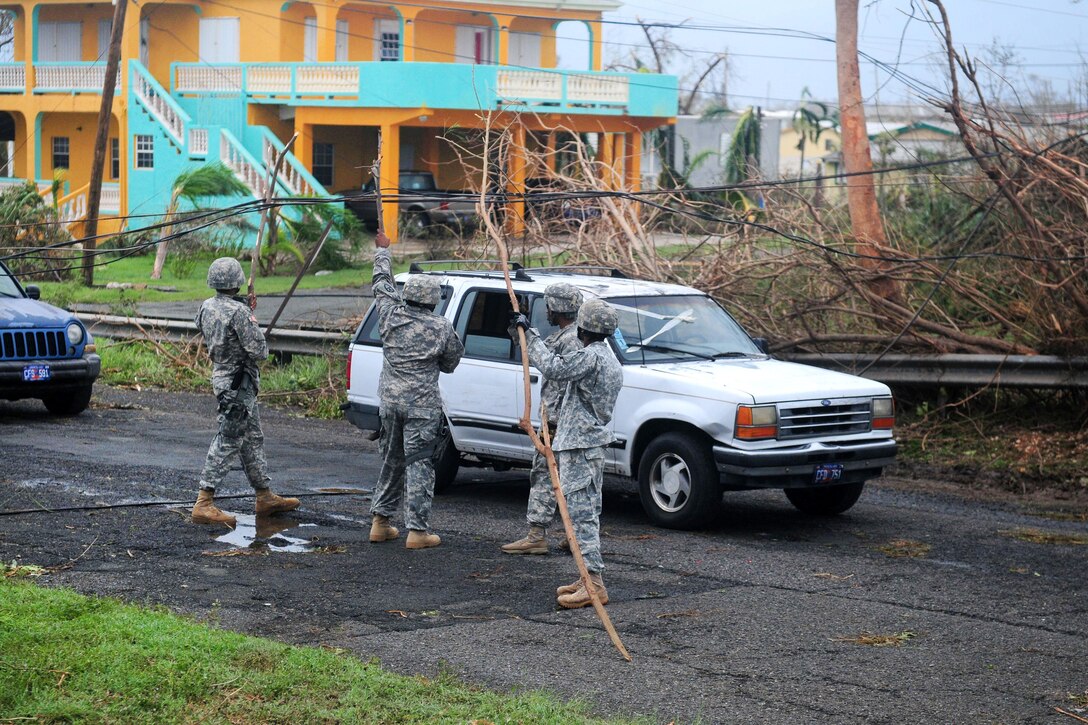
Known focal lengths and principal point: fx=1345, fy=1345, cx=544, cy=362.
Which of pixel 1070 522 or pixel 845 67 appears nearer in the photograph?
pixel 1070 522

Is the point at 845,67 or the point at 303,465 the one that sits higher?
the point at 845,67

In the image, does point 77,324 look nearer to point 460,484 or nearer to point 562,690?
point 460,484

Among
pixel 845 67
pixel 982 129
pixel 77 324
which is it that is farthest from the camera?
pixel 845 67

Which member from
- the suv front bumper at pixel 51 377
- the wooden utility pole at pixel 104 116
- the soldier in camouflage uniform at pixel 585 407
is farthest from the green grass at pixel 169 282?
the soldier in camouflage uniform at pixel 585 407

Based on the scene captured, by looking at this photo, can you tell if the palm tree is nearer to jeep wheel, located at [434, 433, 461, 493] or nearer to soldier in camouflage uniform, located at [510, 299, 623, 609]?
jeep wheel, located at [434, 433, 461, 493]

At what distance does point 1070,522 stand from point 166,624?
7041 mm

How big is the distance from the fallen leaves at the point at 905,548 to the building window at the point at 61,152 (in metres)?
34.9

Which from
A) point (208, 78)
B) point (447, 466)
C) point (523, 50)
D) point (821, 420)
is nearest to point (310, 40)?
point (208, 78)

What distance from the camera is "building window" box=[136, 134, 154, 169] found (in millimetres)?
34906

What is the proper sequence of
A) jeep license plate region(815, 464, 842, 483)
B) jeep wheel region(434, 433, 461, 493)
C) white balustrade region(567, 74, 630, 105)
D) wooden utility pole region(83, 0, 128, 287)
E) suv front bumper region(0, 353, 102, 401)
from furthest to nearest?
white balustrade region(567, 74, 630, 105)
wooden utility pole region(83, 0, 128, 287)
suv front bumper region(0, 353, 102, 401)
jeep wheel region(434, 433, 461, 493)
jeep license plate region(815, 464, 842, 483)

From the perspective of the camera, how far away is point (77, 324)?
14.3 m

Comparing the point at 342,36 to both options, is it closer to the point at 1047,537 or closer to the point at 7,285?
the point at 7,285

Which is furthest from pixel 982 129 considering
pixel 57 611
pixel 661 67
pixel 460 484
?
pixel 661 67

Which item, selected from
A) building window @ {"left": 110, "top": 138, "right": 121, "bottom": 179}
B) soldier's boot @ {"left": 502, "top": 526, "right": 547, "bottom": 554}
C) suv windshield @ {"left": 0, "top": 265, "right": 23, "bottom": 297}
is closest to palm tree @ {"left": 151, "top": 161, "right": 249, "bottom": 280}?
building window @ {"left": 110, "top": 138, "right": 121, "bottom": 179}
